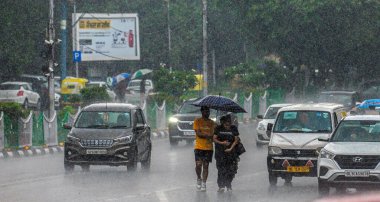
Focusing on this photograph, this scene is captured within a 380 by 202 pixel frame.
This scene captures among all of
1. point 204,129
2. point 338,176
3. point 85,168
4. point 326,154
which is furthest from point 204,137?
point 85,168

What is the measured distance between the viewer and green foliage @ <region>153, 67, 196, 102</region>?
54281 mm

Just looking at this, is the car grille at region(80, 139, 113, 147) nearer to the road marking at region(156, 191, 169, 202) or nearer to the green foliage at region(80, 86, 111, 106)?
the road marking at region(156, 191, 169, 202)

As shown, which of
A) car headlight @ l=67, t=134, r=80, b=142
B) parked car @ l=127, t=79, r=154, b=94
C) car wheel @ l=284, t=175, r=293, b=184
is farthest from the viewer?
parked car @ l=127, t=79, r=154, b=94

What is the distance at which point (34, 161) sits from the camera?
104 ft

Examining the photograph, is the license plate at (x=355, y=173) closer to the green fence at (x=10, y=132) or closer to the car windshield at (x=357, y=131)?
the car windshield at (x=357, y=131)

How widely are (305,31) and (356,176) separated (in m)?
48.7

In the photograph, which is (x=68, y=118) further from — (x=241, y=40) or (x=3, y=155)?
(x=241, y=40)

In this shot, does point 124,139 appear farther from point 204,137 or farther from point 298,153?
point 204,137

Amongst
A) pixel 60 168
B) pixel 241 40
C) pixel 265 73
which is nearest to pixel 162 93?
A: pixel 265 73

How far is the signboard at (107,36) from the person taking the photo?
74562 millimetres

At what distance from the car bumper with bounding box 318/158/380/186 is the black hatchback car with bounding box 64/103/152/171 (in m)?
7.55

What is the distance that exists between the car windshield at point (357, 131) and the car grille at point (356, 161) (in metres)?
0.88

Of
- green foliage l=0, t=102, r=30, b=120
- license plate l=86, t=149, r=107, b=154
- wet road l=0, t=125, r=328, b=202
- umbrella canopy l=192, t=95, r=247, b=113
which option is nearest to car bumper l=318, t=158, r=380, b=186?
wet road l=0, t=125, r=328, b=202

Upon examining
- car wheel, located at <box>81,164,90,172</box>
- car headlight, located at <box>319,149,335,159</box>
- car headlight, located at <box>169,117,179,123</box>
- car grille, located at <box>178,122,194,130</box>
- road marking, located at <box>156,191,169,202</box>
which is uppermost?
car headlight, located at <box>319,149,335,159</box>
